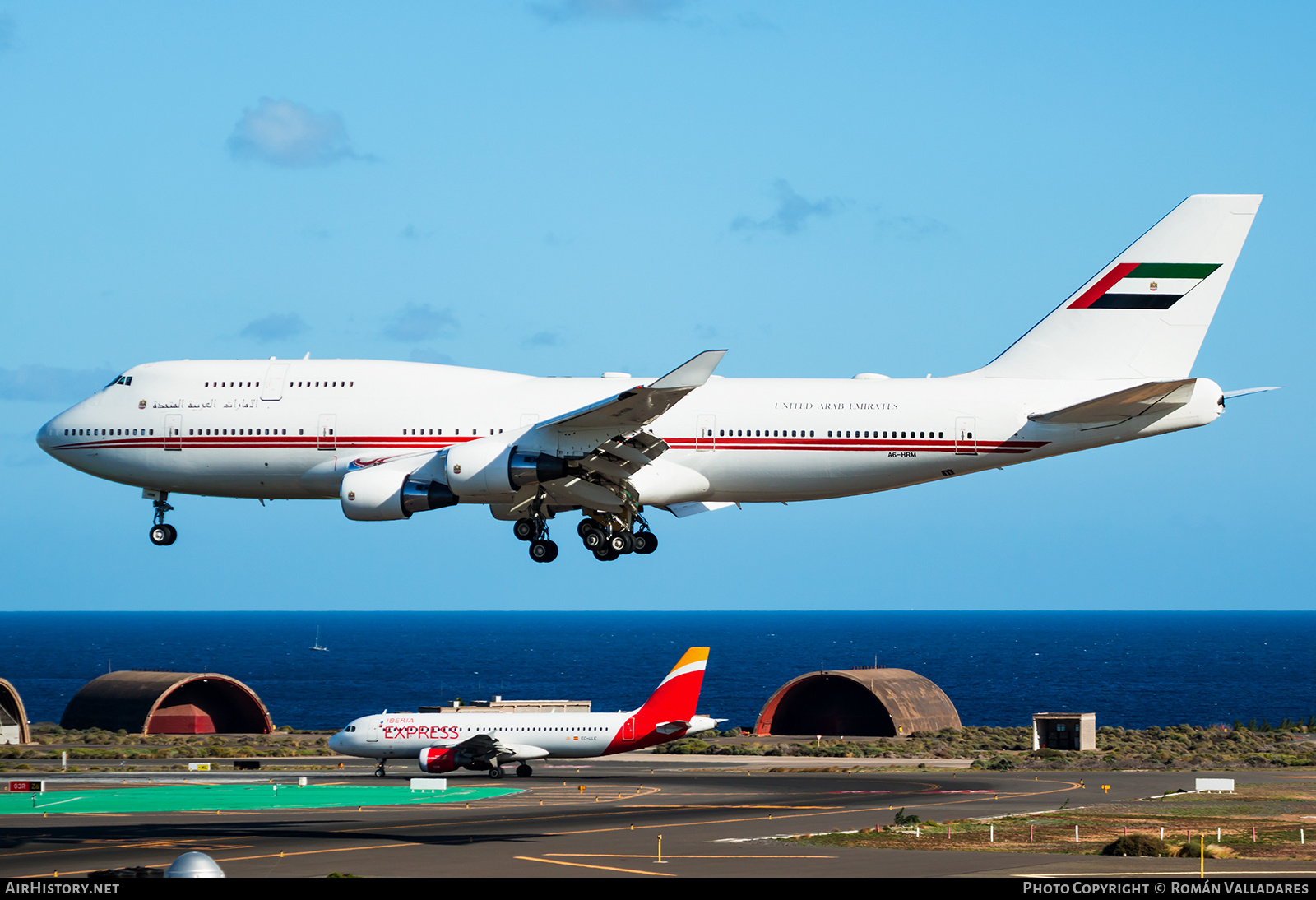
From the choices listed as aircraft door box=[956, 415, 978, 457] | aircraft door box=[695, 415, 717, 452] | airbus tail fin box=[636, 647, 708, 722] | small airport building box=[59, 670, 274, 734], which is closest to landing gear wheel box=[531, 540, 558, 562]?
aircraft door box=[695, 415, 717, 452]

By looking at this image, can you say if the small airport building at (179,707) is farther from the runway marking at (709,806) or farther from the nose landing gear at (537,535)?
the nose landing gear at (537,535)

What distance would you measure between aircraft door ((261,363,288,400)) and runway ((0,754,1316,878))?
13.6m

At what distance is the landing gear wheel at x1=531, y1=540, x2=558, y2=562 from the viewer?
43.7 metres

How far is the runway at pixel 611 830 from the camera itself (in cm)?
3903

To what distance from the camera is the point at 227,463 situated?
151 ft

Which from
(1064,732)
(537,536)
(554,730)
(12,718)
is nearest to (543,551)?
(537,536)

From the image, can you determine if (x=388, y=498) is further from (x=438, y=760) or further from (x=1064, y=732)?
(x=1064, y=732)

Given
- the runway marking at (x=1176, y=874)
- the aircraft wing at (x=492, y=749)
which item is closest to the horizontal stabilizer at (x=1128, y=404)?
the runway marking at (x=1176, y=874)

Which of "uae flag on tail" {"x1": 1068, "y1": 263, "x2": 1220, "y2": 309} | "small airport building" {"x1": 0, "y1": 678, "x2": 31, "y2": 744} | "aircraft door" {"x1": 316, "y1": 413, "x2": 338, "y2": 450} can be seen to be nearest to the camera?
"aircraft door" {"x1": 316, "y1": 413, "x2": 338, "y2": 450}

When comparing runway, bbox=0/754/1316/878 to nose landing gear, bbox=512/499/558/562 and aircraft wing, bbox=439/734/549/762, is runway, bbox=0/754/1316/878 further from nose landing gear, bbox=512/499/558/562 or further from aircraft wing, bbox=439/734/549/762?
nose landing gear, bbox=512/499/558/562

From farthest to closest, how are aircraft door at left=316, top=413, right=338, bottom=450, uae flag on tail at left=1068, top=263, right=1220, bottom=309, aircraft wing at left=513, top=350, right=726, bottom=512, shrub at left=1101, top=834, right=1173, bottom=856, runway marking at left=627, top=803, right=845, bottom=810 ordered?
1. runway marking at left=627, top=803, right=845, bottom=810
2. uae flag on tail at left=1068, top=263, right=1220, bottom=309
3. aircraft door at left=316, top=413, right=338, bottom=450
4. shrub at left=1101, top=834, right=1173, bottom=856
5. aircraft wing at left=513, top=350, right=726, bottom=512

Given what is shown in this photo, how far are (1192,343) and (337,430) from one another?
26385mm

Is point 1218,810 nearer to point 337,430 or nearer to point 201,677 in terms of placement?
point 337,430

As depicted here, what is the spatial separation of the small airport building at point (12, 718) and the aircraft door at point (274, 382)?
2433 inches
